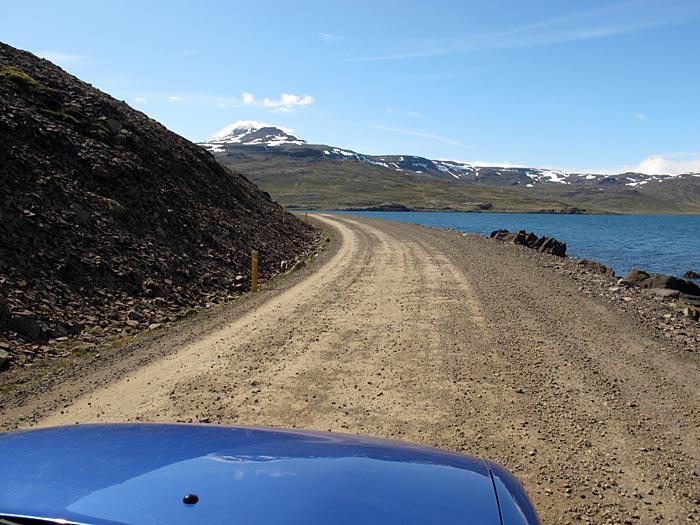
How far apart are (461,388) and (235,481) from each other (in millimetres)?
5182

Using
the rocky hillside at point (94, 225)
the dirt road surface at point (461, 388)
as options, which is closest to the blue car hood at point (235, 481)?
the dirt road surface at point (461, 388)

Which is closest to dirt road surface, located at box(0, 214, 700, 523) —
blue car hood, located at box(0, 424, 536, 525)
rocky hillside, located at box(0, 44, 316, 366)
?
rocky hillside, located at box(0, 44, 316, 366)

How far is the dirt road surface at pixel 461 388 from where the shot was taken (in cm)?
496

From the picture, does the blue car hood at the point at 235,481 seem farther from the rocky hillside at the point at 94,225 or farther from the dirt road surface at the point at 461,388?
the rocky hillside at the point at 94,225

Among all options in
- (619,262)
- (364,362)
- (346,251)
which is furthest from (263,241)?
(619,262)

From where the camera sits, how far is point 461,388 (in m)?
7.00

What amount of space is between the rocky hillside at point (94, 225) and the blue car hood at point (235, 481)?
6526 millimetres

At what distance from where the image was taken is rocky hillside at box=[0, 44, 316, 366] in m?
9.77

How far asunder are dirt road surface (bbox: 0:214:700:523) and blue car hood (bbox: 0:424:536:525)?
230 cm

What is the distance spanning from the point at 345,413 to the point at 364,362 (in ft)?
6.58

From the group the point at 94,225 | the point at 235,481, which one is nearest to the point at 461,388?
the point at 235,481

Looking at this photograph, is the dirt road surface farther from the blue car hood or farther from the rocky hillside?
the blue car hood

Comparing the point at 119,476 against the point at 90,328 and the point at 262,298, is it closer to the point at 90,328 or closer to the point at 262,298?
the point at 90,328

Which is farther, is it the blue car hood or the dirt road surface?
the dirt road surface
